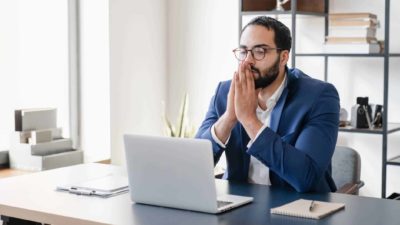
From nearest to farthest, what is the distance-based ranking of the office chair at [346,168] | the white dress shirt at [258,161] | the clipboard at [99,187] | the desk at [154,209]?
the desk at [154,209] → the clipboard at [99,187] → the white dress shirt at [258,161] → the office chair at [346,168]

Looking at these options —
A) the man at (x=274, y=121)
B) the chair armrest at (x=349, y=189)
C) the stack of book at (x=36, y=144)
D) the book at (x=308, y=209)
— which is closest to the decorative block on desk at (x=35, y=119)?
the stack of book at (x=36, y=144)

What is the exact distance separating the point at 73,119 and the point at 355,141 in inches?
69.9

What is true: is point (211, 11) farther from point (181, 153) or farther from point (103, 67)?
point (181, 153)

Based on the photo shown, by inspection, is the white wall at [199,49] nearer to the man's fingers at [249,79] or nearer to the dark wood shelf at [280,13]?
the dark wood shelf at [280,13]

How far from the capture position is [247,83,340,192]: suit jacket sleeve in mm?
2242

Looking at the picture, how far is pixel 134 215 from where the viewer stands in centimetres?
194

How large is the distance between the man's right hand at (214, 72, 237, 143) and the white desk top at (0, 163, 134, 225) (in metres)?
0.44

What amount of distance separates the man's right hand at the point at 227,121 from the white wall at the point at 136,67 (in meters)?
1.85

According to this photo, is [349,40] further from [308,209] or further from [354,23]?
[308,209]

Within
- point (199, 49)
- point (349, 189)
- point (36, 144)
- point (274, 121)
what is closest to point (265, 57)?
point (274, 121)

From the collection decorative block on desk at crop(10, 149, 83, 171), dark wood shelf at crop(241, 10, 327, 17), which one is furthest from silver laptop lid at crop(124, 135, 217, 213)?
dark wood shelf at crop(241, 10, 327, 17)

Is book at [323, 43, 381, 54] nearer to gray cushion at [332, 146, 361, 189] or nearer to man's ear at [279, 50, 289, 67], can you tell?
gray cushion at [332, 146, 361, 189]

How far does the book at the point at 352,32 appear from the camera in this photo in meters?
3.80

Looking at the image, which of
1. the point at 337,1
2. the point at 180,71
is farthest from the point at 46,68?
the point at 337,1
